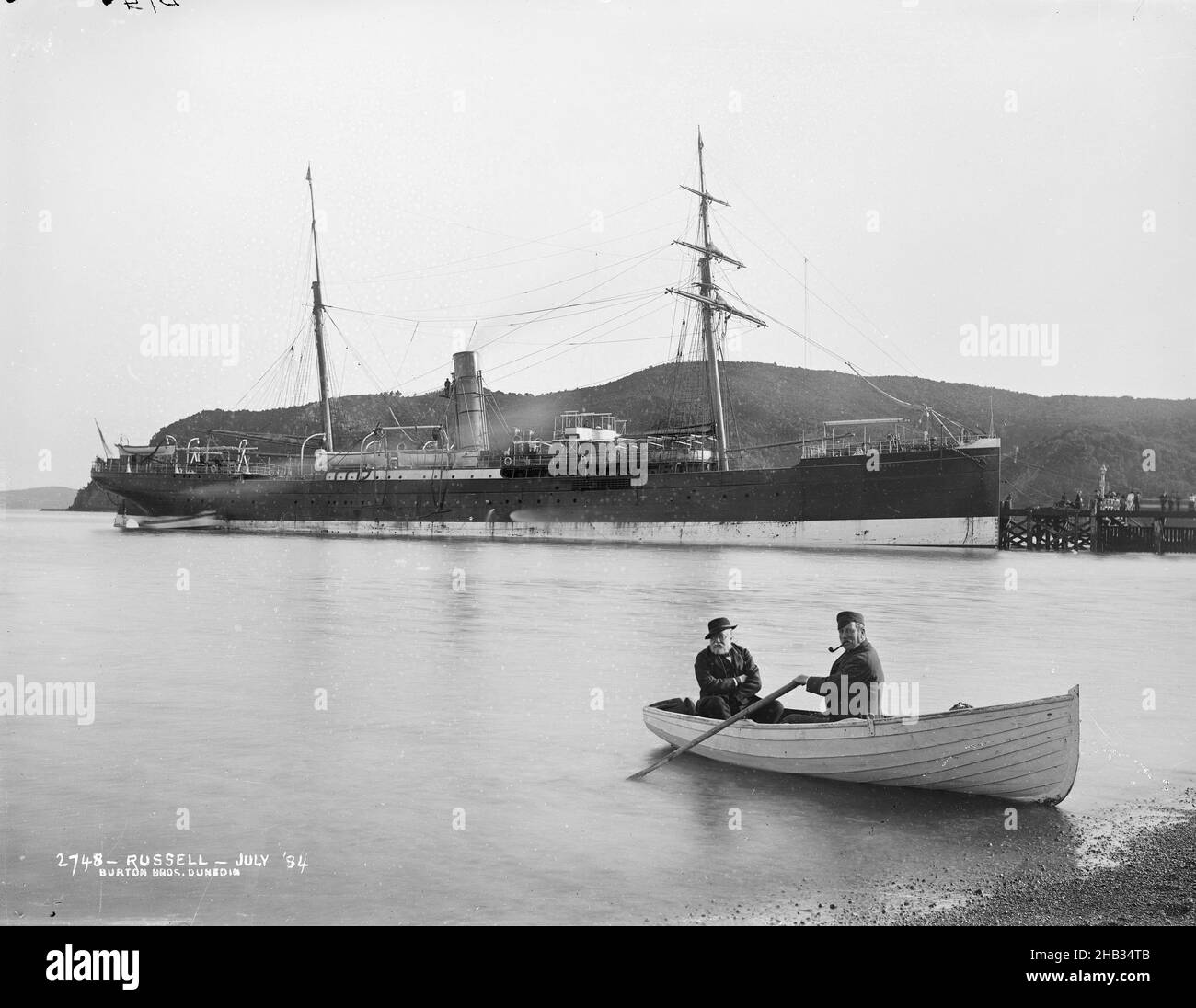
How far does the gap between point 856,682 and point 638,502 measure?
34354 mm

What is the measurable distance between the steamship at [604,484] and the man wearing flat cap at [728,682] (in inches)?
→ 887

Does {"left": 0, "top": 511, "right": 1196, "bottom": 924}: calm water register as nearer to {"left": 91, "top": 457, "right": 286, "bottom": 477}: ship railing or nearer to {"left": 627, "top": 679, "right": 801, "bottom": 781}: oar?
{"left": 627, "top": 679, "right": 801, "bottom": 781}: oar

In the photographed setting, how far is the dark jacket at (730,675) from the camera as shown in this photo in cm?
786

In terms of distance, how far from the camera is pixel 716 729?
25.0 ft

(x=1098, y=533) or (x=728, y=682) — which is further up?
(x=728, y=682)

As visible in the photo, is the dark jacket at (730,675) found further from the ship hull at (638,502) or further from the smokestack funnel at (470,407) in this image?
the smokestack funnel at (470,407)

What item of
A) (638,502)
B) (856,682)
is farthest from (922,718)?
(638,502)

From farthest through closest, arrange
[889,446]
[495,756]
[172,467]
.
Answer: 1. [172,467]
2. [889,446]
3. [495,756]

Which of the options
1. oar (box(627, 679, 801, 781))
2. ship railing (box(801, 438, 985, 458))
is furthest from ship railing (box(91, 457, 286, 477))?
oar (box(627, 679, 801, 781))

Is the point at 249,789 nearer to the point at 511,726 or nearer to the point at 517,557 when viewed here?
the point at 511,726

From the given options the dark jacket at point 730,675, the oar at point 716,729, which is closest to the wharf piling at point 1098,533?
the dark jacket at point 730,675

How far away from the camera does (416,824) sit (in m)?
6.93

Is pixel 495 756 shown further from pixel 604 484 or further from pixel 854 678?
pixel 604 484

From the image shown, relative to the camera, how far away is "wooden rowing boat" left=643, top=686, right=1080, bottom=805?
677 centimetres
